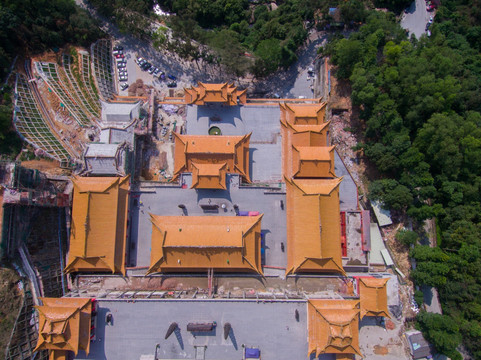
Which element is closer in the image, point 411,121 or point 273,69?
point 411,121

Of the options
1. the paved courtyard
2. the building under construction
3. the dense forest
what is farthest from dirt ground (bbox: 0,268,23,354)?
the dense forest

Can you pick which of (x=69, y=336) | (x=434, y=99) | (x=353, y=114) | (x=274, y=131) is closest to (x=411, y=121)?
(x=434, y=99)

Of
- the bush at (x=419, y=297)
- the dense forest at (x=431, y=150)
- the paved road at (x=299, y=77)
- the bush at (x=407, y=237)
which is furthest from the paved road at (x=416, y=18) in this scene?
the bush at (x=419, y=297)

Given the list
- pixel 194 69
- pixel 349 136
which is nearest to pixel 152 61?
pixel 194 69

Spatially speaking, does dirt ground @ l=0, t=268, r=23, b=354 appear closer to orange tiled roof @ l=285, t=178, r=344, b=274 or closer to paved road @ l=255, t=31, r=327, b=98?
orange tiled roof @ l=285, t=178, r=344, b=274

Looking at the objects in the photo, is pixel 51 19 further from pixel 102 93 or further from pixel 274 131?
pixel 274 131

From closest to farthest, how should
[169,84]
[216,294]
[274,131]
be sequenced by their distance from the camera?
[216,294] → [274,131] → [169,84]

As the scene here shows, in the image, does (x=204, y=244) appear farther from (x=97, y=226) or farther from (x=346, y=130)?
(x=346, y=130)

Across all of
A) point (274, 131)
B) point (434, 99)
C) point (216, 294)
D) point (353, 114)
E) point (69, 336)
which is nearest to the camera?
point (69, 336)
